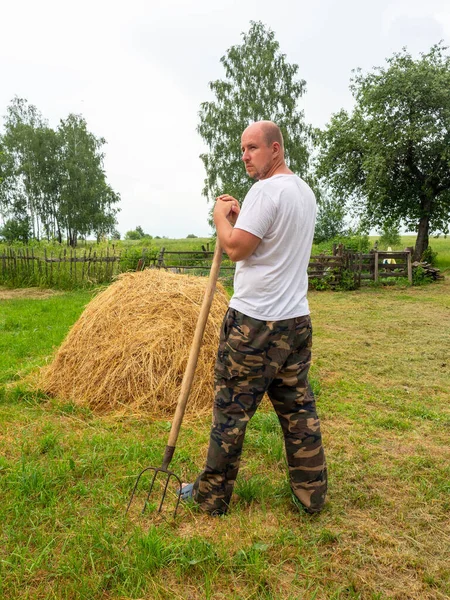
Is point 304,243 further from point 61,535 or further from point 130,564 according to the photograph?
point 61,535

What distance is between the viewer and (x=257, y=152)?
2.63 metres

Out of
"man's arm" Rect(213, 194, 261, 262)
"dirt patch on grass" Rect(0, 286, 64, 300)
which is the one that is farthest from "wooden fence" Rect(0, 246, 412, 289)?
"man's arm" Rect(213, 194, 261, 262)

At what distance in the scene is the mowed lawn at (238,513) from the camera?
2.36m

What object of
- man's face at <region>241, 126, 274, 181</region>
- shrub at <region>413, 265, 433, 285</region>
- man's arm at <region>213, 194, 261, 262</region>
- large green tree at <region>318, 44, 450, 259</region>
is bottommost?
shrub at <region>413, 265, 433, 285</region>

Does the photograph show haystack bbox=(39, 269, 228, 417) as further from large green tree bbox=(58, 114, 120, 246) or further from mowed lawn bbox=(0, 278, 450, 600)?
large green tree bbox=(58, 114, 120, 246)

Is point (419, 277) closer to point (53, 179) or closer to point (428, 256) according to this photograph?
point (428, 256)

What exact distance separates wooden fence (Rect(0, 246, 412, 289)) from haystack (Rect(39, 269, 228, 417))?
33.9 ft

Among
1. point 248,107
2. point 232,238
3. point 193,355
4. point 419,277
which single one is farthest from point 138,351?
point 248,107

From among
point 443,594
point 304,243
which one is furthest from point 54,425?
point 443,594

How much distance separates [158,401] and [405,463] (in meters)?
2.23

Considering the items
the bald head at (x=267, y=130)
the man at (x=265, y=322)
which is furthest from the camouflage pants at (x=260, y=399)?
the bald head at (x=267, y=130)

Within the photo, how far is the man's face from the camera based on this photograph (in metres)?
2.60

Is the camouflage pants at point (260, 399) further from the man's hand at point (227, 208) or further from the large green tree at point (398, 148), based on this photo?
the large green tree at point (398, 148)

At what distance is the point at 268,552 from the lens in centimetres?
255
